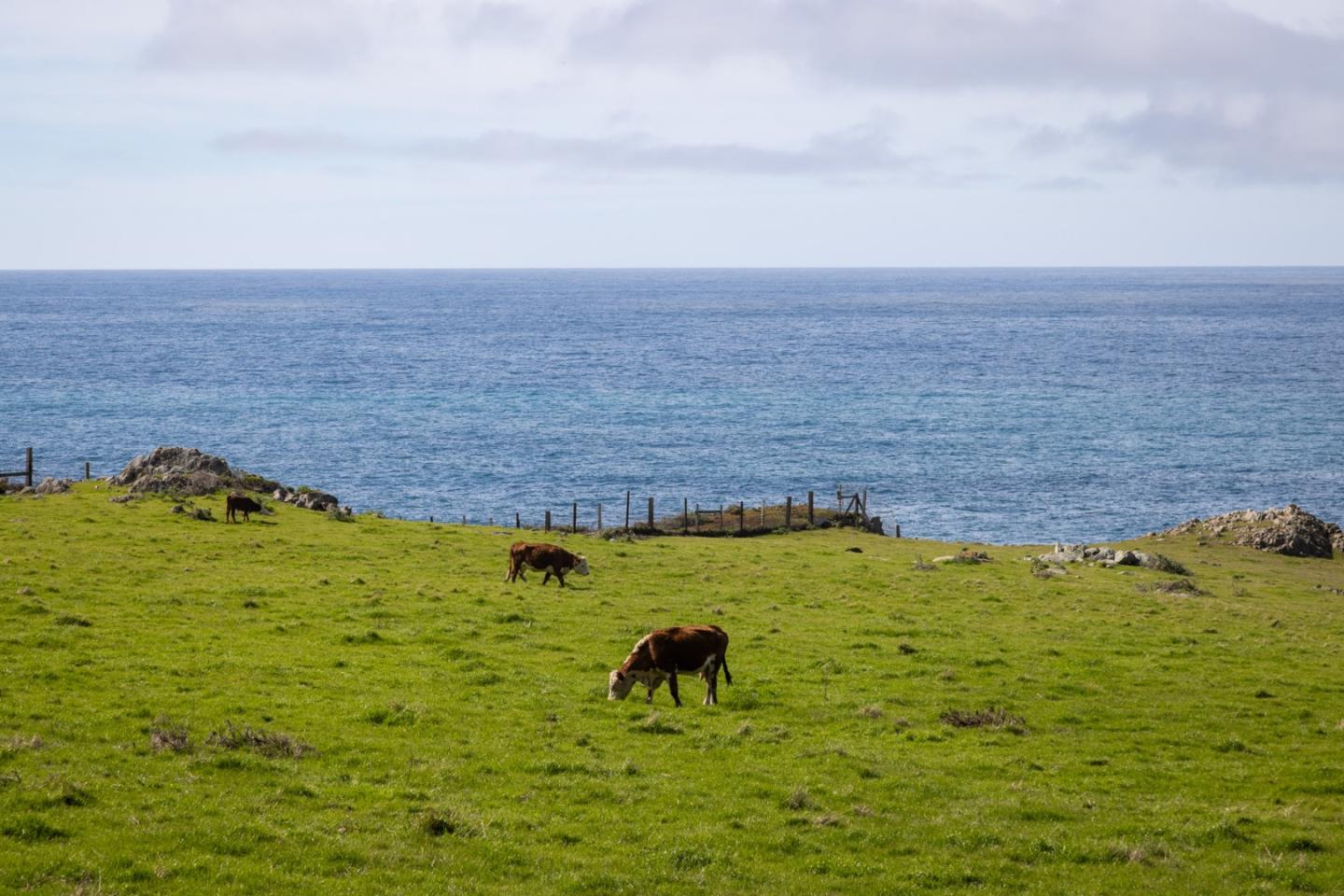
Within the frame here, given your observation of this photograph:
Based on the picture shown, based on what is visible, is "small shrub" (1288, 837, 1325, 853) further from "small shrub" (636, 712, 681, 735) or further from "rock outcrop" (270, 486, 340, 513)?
"rock outcrop" (270, 486, 340, 513)

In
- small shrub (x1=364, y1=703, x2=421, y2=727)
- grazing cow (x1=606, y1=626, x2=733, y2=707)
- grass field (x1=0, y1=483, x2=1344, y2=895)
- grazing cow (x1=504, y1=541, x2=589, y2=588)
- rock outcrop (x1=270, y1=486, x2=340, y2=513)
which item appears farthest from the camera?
rock outcrop (x1=270, y1=486, x2=340, y2=513)

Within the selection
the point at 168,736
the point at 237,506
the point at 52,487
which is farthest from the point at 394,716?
the point at 52,487

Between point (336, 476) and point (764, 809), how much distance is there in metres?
75.1

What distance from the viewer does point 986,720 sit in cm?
2453

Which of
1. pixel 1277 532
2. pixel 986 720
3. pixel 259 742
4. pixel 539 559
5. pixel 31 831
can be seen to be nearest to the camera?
pixel 31 831

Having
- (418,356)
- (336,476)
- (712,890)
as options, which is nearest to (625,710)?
(712,890)

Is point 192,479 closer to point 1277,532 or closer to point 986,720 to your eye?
point 986,720

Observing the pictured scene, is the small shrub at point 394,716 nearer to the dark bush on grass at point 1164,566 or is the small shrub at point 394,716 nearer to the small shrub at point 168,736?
the small shrub at point 168,736

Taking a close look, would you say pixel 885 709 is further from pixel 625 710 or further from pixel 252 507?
pixel 252 507

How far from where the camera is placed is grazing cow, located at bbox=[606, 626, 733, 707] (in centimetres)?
2434

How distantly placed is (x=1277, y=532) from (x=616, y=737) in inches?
1883

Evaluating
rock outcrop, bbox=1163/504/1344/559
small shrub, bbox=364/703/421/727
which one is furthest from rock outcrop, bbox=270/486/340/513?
rock outcrop, bbox=1163/504/1344/559

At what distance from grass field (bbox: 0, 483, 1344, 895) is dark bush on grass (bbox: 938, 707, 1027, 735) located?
0.17 meters

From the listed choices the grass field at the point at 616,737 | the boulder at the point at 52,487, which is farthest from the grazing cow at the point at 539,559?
the boulder at the point at 52,487
